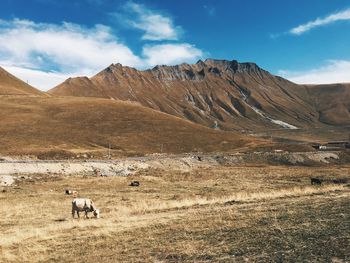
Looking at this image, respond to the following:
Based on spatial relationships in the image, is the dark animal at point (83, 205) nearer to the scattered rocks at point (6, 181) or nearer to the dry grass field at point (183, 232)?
the dry grass field at point (183, 232)

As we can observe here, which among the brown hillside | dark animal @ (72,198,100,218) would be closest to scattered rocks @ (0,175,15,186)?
dark animal @ (72,198,100,218)

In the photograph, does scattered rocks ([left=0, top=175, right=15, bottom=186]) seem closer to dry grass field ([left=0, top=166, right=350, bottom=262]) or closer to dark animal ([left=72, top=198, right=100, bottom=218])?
dry grass field ([left=0, top=166, right=350, bottom=262])

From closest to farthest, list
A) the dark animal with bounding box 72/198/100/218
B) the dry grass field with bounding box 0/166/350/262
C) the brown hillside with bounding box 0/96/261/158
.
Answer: the dry grass field with bounding box 0/166/350/262 < the dark animal with bounding box 72/198/100/218 < the brown hillside with bounding box 0/96/261/158

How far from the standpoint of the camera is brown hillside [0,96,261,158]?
412ft

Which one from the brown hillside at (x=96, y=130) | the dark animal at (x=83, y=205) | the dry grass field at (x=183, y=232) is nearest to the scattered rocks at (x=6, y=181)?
the dry grass field at (x=183, y=232)

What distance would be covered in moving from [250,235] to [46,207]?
21.4m

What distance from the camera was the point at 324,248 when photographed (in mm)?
16609

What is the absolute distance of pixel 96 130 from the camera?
145 meters

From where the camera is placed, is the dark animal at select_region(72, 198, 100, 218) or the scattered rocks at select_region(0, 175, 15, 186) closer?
the dark animal at select_region(72, 198, 100, 218)

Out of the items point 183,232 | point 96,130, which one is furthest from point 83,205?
point 96,130

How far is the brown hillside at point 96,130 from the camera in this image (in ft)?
412

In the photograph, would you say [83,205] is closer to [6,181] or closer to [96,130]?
[6,181]

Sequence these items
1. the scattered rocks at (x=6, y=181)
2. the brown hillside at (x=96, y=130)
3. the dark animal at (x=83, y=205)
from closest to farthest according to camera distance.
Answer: the dark animal at (x=83, y=205), the scattered rocks at (x=6, y=181), the brown hillside at (x=96, y=130)

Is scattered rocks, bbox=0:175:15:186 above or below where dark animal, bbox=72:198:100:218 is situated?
below
